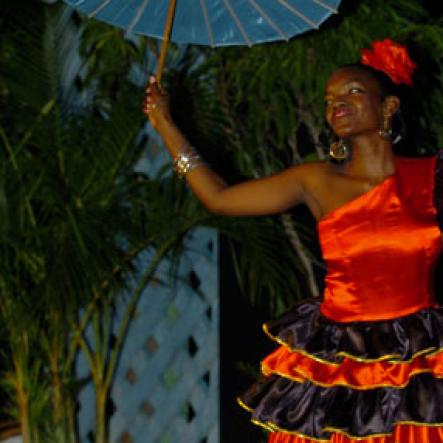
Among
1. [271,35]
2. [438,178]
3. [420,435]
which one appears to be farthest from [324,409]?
[271,35]

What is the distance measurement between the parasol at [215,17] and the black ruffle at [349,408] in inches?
30.9

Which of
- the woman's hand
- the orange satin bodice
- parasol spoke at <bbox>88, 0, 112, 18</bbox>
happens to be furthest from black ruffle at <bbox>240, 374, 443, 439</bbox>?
parasol spoke at <bbox>88, 0, 112, 18</bbox>

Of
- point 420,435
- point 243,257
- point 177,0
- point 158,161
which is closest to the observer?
point 420,435

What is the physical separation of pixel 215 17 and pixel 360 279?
68cm

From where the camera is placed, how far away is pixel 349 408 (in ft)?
7.43

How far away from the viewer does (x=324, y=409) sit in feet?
7.50

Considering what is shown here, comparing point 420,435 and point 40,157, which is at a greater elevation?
point 40,157

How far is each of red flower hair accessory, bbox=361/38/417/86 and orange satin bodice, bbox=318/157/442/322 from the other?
21cm

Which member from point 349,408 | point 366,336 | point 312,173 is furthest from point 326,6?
point 349,408

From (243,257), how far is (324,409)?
1135 mm

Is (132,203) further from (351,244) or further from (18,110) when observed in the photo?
(351,244)

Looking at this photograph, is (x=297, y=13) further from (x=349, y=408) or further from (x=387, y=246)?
(x=349, y=408)

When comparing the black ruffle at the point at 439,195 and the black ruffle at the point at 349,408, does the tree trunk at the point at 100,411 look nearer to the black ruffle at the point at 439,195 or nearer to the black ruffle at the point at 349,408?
the black ruffle at the point at 349,408

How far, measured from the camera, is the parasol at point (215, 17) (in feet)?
8.34
